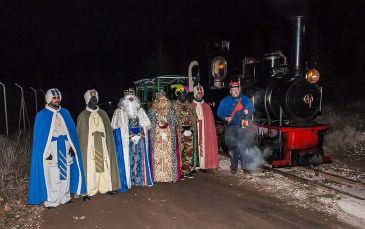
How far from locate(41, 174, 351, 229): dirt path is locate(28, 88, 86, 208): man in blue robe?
0.27m

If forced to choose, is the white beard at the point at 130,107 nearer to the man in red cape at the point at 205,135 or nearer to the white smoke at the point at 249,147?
the man in red cape at the point at 205,135

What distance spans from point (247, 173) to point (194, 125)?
1605mm

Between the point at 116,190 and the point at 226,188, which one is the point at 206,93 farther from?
the point at 116,190

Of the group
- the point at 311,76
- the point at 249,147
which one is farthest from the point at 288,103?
the point at 249,147

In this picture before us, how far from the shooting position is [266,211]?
505 centimetres

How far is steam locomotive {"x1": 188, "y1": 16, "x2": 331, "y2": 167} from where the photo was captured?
6.82 m

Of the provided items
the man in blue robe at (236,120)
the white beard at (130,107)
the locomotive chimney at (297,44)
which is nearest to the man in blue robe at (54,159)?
the white beard at (130,107)

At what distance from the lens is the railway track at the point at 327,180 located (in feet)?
19.0

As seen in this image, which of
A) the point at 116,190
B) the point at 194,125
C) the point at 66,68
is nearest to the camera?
the point at 116,190

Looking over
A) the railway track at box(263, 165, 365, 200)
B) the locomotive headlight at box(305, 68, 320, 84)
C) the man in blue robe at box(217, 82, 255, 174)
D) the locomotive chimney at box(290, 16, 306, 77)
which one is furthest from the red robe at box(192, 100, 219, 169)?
the locomotive headlight at box(305, 68, 320, 84)

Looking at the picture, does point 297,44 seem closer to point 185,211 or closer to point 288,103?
point 288,103

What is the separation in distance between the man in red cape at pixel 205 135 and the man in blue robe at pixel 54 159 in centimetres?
280

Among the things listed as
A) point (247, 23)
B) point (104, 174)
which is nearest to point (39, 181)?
point (104, 174)

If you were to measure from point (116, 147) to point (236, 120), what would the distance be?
2.74 m
